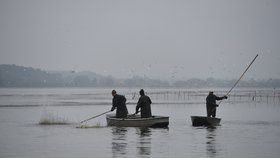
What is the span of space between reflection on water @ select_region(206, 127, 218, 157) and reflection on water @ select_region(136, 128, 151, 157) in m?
2.34

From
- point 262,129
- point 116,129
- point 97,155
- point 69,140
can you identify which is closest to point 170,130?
point 116,129

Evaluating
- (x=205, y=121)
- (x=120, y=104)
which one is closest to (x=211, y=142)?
(x=120, y=104)

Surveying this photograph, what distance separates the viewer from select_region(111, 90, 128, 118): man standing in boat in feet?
112

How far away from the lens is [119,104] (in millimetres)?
34531

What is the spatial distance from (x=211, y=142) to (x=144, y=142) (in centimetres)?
299

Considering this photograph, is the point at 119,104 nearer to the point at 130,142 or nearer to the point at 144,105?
the point at 144,105

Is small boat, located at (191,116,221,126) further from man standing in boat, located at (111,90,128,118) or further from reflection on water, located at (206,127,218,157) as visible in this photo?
man standing in boat, located at (111,90,128,118)

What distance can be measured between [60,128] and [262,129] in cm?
1210

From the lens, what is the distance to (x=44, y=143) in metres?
27.0

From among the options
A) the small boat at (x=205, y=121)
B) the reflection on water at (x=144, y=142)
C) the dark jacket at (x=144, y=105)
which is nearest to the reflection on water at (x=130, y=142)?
the reflection on water at (x=144, y=142)

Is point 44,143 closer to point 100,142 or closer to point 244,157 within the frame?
point 100,142

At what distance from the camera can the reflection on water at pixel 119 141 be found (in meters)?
23.1

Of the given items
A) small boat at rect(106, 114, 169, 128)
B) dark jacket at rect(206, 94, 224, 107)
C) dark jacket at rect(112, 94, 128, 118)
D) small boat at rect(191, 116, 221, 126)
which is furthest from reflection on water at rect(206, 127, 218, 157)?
dark jacket at rect(112, 94, 128, 118)

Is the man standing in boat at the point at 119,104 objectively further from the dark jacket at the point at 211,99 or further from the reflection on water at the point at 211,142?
the dark jacket at the point at 211,99
